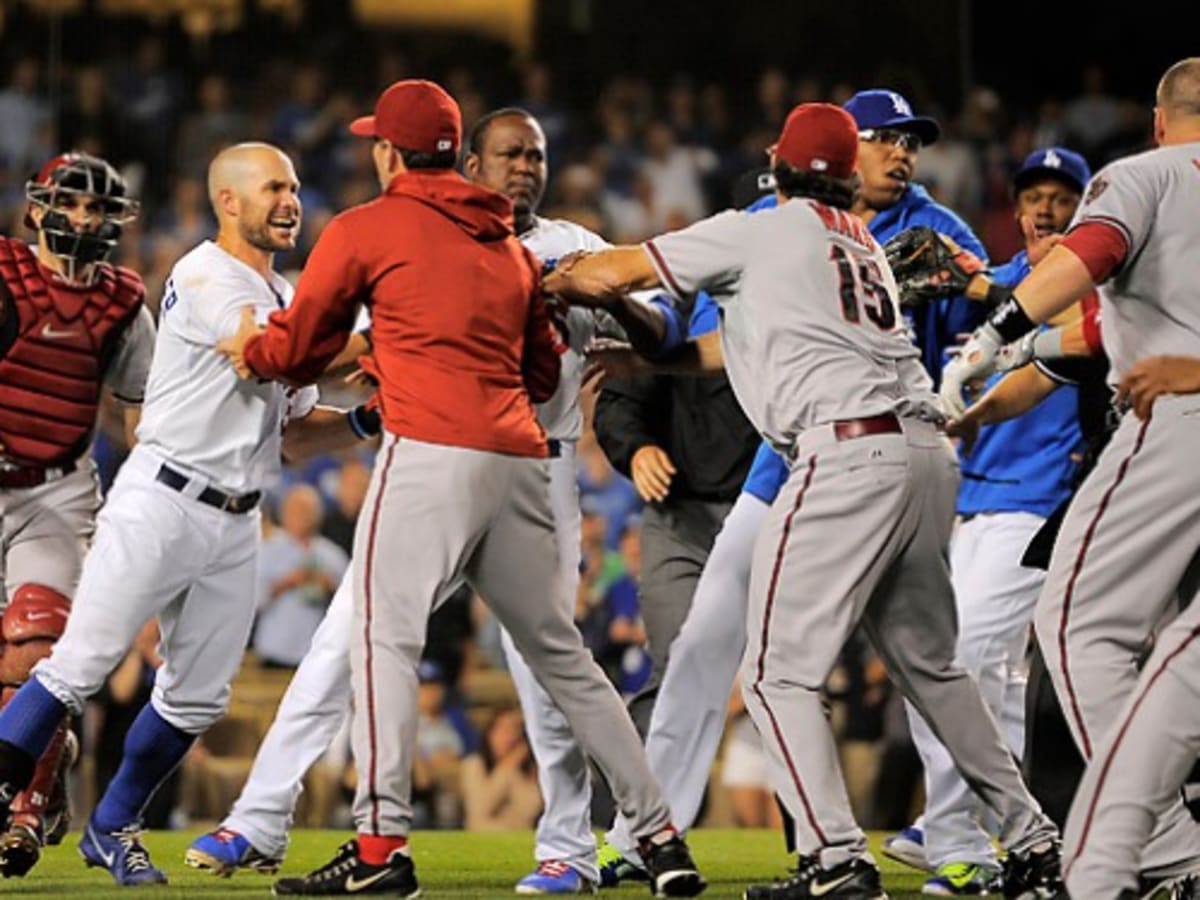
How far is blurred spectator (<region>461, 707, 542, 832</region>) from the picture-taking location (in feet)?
35.2

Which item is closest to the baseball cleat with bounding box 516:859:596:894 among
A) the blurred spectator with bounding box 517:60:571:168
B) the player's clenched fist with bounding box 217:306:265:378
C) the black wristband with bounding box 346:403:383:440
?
the black wristband with bounding box 346:403:383:440

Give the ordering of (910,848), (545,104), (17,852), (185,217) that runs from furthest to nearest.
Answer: (545,104) < (185,217) < (910,848) < (17,852)

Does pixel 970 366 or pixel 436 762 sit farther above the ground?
pixel 970 366

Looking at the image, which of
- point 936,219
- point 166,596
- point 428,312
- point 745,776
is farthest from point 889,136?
point 745,776

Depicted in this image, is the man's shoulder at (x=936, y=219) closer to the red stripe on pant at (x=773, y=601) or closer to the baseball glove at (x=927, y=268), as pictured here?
the baseball glove at (x=927, y=268)

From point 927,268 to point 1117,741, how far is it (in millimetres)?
2136

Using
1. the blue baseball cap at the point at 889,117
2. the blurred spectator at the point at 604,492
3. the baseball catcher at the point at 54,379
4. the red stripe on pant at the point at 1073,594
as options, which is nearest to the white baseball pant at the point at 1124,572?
the red stripe on pant at the point at 1073,594

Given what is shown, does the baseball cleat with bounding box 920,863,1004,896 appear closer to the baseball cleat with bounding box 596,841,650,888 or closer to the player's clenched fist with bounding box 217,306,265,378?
the baseball cleat with bounding box 596,841,650,888

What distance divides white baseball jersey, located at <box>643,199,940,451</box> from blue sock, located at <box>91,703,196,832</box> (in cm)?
203

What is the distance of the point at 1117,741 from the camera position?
4.87 meters

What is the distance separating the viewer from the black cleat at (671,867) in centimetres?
579

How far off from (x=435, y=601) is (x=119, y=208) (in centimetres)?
194

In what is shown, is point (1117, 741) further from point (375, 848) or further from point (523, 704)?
point (523, 704)

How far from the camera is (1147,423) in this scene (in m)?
5.18
